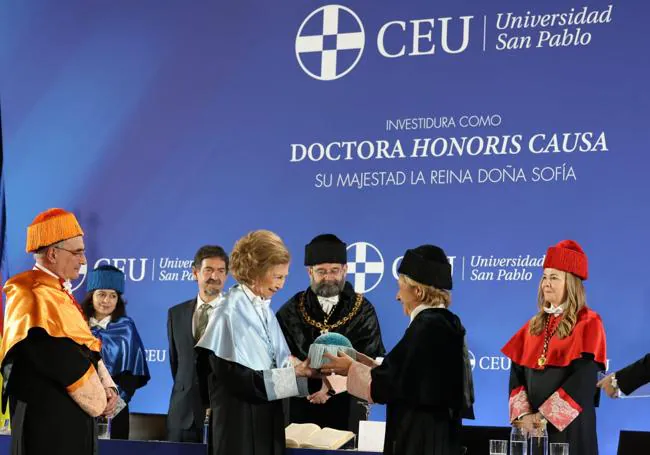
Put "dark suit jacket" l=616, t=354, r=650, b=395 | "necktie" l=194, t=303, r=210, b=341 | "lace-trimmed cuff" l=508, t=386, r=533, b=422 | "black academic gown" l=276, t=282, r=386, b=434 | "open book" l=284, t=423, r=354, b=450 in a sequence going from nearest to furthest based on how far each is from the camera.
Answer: "open book" l=284, t=423, r=354, b=450 → "lace-trimmed cuff" l=508, t=386, r=533, b=422 → "dark suit jacket" l=616, t=354, r=650, b=395 → "black academic gown" l=276, t=282, r=386, b=434 → "necktie" l=194, t=303, r=210, b=341

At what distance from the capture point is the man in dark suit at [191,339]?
6.82 metres

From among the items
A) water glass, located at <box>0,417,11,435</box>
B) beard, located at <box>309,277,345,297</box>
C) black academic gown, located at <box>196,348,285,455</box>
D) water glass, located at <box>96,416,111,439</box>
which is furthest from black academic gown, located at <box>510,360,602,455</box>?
water glass, located at <box>0,417,11,435</box>

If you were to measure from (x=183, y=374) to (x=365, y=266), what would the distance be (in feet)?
5.18

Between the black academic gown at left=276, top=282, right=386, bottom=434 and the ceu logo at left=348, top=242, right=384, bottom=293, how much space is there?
0.71 meters

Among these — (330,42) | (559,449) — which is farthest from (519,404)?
(330,42)

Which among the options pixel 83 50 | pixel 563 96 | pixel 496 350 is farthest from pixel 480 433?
pixel 83 50

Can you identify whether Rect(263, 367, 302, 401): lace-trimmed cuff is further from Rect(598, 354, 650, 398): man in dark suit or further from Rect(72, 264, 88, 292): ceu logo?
Rect(72, 264, 88, 292): ceu logo

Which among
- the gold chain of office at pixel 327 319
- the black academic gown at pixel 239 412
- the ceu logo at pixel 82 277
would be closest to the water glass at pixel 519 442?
the black academic gown at pixel 239 412

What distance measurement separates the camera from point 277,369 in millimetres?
4500

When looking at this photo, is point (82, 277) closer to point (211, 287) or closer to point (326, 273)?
point (211, 287)

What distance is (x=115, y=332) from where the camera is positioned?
6.99m

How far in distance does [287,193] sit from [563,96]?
7.29ft

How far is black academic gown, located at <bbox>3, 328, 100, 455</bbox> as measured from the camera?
4.48 m

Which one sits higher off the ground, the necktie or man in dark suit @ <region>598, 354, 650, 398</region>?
the necktie
